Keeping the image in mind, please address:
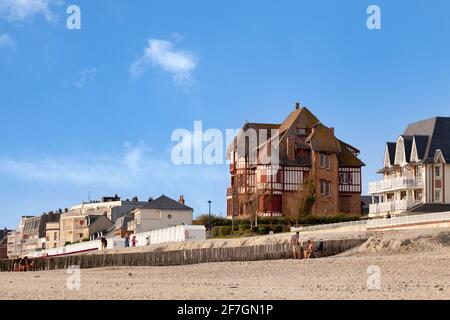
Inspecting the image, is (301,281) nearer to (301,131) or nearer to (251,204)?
(251,204)

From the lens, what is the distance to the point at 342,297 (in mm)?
23328

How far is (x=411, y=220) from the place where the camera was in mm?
61500

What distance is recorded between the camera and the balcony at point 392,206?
3383 inches

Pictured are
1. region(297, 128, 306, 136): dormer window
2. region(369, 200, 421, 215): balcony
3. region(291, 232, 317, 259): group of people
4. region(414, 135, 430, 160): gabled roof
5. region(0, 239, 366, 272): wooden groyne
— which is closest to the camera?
region(291, 232, 317, 259): group of people

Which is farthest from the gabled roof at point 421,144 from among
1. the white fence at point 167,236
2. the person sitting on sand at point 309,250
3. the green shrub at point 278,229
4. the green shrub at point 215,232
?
the person sitting on sand at point 309,250

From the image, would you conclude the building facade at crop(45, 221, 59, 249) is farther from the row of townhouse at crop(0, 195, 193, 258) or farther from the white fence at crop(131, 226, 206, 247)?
the white fence at crop(131, 226, 206, 247)

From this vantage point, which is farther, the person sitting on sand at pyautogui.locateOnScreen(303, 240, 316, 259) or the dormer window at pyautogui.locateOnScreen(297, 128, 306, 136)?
the dormer window at pyautogui.locateOnScreen(297, 128, 306, 136)

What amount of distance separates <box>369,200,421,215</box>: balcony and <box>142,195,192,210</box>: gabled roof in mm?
32729

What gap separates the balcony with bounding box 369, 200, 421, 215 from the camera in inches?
3383

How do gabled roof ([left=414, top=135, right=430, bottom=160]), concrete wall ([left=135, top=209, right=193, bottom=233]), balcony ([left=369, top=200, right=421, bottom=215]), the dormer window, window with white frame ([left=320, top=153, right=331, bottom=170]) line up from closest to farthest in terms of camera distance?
balcony ([left=369, top=200, right=421, bottom=215]) < gabled roof ([left=414, top=135, right=430, bottom=160]) < window with white frame ([left=320, top=153, right=331, bottom=170]) < the dormer window < concrete wall ([left=135, top=209, right=193, bottom=233])

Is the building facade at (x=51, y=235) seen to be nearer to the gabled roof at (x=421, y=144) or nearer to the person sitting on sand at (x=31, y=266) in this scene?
the gabled roof at (x=421, y=144)

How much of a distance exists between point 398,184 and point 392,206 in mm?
3209

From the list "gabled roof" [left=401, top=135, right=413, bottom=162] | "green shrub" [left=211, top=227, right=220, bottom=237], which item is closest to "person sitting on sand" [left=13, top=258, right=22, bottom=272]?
"green shrub" [left=211, top=227, right=220, bottom=237]
